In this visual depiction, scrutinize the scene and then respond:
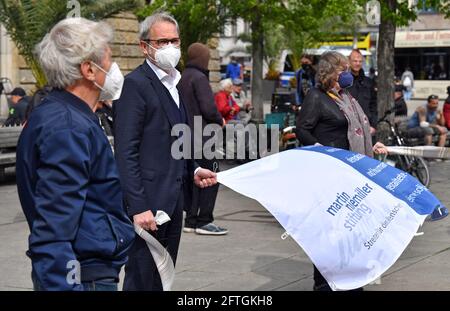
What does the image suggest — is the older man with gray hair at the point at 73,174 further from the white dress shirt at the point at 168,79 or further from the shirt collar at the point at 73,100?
the white dress shirt at the point at 168,79

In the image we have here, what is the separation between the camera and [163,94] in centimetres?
533

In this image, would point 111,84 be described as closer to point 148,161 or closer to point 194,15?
point 148,161

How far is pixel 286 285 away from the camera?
290 inches

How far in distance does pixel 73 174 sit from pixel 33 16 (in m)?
13.4

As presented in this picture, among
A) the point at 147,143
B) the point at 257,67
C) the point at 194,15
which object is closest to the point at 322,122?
the point at 147,143

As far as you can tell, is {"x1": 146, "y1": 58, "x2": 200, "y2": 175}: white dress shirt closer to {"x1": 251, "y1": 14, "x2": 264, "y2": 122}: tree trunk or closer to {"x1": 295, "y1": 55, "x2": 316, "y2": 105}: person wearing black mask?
{"x1": 295, "y1": 55, "x2": 316, "y2": 105}: person wearing black mask

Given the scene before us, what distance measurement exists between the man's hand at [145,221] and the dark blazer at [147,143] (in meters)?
0.05

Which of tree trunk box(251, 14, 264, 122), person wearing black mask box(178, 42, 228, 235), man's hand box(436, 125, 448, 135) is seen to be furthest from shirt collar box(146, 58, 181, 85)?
tree trunk box(251, 14, 264, 122)

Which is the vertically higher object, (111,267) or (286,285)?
(111,267)

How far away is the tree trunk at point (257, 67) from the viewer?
22.9m

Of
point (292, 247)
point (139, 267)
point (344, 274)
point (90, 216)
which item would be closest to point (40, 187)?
point (90, 216)
